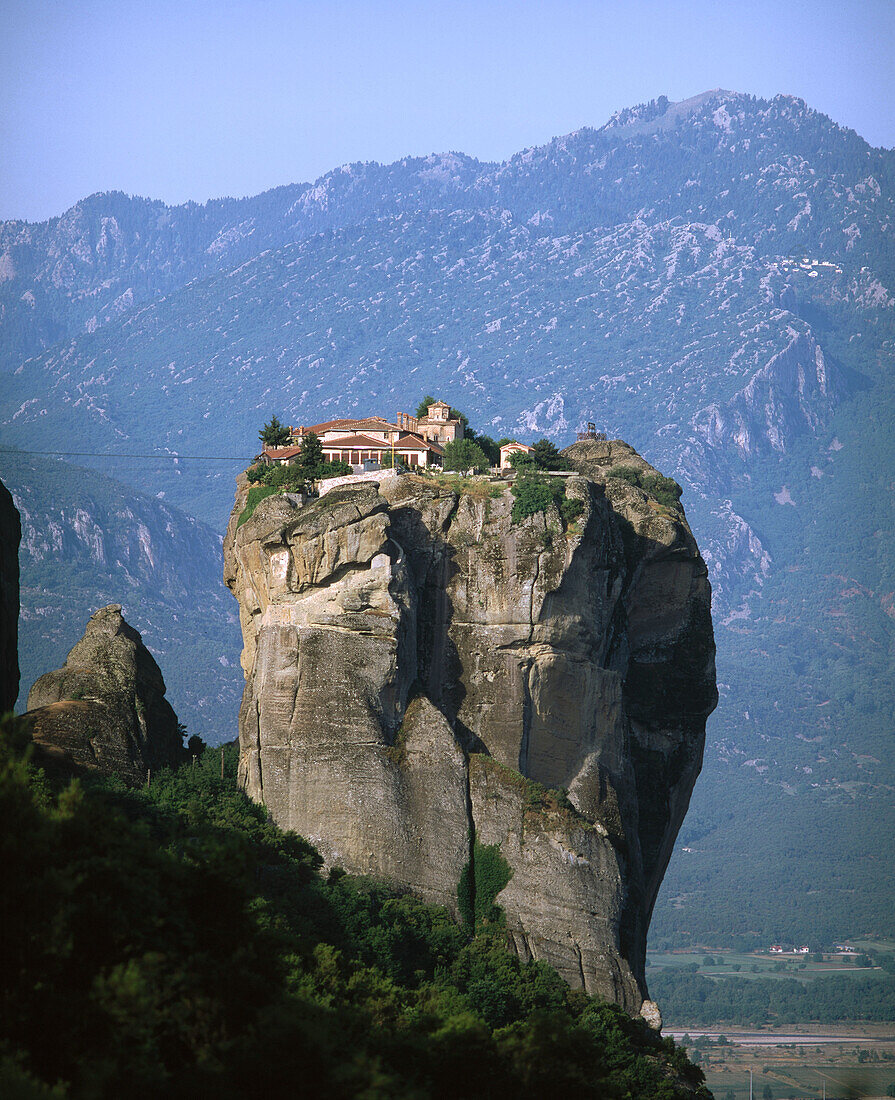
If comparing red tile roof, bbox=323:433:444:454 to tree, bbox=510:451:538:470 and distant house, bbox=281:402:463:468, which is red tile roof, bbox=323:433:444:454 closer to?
distant house, bbox=281:402:463:468

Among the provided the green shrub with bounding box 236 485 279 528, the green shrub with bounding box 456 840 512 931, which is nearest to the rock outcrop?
the green shrub with bounding box 236 485 279 528

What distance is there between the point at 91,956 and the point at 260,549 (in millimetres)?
37077

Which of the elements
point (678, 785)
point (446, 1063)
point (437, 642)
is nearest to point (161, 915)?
point (446, 1063)

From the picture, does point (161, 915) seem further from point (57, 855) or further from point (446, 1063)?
point (446, 1063)

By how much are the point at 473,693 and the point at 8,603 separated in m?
21.5

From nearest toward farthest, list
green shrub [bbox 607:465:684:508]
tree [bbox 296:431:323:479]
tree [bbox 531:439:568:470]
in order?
1. tree [bbox 296:431:323:479]
2. tree [bbox 531:439:568:470]
3. green shrub [bbox 607:465:684:508]

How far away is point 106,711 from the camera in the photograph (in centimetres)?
7506

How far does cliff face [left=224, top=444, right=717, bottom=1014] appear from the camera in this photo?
236 feet

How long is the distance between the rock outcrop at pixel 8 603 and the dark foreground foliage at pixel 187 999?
10.0 m

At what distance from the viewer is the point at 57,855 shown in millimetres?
41969

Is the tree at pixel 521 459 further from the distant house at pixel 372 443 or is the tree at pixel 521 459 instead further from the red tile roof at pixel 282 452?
the red tile roof at pixel 282 452

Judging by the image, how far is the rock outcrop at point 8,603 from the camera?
68625 millimetres

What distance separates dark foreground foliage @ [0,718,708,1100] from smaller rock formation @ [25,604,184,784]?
1210 cm

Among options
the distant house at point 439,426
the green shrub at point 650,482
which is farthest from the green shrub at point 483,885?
the green shrub at point 650,482
